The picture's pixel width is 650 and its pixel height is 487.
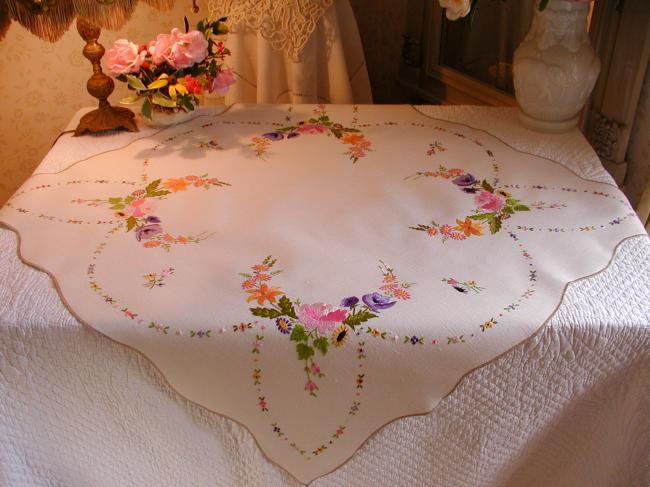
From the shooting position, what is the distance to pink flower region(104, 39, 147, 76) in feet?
3.99

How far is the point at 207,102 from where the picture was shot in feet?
5.63

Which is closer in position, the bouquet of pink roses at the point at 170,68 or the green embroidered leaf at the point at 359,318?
the green embroidered leaf at the point at 359,318

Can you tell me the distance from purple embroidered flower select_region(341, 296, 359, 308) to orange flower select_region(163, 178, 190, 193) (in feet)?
1.33

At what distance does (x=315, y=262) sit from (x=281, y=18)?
81cm

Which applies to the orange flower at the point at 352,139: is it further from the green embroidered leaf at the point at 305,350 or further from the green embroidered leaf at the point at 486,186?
the green embroidered leaf at the point at 305,350

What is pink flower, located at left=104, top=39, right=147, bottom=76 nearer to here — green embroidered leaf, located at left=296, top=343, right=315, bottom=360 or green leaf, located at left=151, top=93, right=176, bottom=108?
green leaf, located at left=151, top=93, right=176, bottom=108

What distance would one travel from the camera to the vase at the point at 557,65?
1188 mm

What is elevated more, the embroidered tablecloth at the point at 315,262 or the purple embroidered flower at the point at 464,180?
the purple embroidered flower at the point at 464,180

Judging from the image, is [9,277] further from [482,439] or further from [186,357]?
[482,439]

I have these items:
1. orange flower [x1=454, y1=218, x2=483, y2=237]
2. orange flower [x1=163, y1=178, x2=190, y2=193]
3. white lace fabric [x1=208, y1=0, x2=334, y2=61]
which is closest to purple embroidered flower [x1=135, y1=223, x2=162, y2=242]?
orange flower [x1=163, y1=178, x2=190, y2=193]

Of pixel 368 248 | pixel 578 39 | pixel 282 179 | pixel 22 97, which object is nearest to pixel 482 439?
pixel 368 248

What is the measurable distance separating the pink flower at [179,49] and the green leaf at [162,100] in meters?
0.06

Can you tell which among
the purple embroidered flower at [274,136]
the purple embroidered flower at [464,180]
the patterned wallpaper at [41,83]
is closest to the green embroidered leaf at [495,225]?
the purple embroidered flower at [464,180]

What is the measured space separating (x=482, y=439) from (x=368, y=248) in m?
0.31
